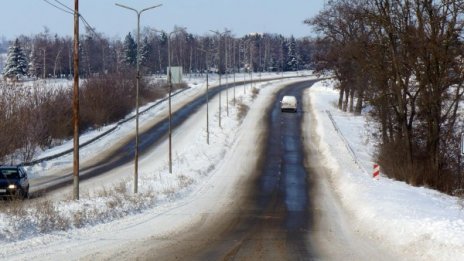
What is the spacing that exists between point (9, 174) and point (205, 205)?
10231 millimetres

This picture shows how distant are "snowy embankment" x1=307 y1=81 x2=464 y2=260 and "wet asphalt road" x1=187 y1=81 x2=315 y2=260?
1.83 m

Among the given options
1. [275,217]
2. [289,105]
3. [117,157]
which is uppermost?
[289,105]

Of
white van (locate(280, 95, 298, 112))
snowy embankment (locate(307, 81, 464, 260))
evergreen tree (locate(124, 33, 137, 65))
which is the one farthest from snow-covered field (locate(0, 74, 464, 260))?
evergreen tree (locate(124, 33, 137, 65))

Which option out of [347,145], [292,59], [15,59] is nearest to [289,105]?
[347,145]

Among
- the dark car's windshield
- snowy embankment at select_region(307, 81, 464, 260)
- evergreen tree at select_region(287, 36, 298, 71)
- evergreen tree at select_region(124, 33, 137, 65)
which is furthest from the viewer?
evergreen tree at select_region(287, 36, 298, 71)

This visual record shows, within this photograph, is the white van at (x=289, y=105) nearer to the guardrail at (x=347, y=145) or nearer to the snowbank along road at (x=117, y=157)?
the guardrail at (x=347, y=145)

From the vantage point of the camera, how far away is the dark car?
88.8ft

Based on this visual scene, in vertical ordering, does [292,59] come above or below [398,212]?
above

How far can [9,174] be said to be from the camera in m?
28.3

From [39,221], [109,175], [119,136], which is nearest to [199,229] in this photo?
[39,221]

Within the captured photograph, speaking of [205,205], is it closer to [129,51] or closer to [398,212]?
[398,212]

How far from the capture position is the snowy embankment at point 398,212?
1361 cm

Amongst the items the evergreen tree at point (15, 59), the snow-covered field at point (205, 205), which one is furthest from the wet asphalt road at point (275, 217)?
the evergreen tree at point (15, 59)

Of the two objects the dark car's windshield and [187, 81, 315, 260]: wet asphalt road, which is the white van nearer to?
[187, 81, 315, 260]: wet asphalt road
